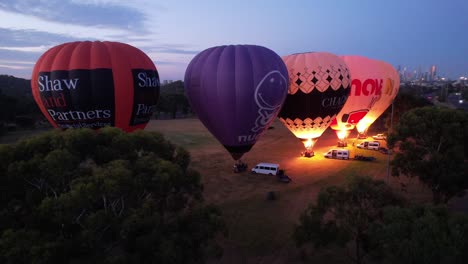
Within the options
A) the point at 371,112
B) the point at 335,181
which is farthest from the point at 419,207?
the point at 371,112

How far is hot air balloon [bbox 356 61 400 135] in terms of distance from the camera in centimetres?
2942

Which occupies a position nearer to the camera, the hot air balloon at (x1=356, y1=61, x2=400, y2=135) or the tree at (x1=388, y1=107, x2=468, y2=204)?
the tree at (x1=388, y1=107, x2=468, y2=204)

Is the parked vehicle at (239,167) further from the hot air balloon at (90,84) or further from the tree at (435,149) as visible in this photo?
the tree at (435,149)

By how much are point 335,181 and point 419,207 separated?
11.7 meters

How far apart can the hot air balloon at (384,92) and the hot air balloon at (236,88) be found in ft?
42.7

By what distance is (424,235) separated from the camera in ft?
26.9

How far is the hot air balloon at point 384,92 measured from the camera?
29.4 metres

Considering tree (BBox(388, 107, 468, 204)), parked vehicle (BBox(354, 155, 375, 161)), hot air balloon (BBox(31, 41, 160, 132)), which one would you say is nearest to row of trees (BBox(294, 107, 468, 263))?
tree (BBox(388, 107, 468, 204))

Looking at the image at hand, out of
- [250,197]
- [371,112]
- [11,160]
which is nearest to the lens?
[11,160]

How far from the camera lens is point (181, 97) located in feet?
210

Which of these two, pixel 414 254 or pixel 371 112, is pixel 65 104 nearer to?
pixel 414 254

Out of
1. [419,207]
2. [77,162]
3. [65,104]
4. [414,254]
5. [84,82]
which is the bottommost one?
[414,254]

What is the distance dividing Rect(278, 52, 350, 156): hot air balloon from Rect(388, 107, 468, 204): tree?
6.67 m

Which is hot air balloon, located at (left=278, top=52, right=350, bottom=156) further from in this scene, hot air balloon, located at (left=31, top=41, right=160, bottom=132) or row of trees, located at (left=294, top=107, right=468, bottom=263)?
hot air balloon, located at (left=31, top=41, right=160, bottom=132)
